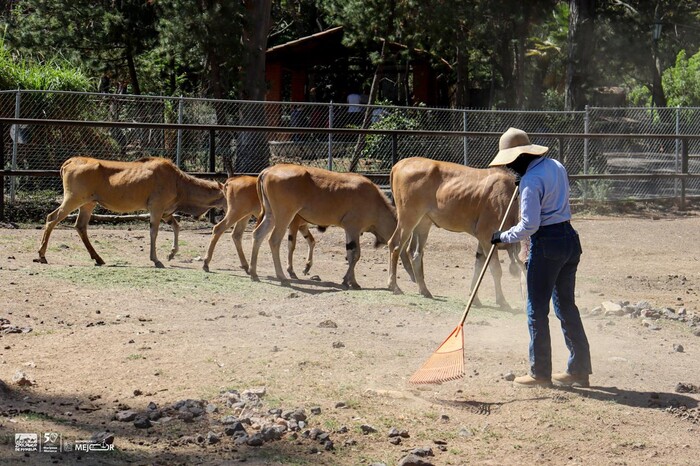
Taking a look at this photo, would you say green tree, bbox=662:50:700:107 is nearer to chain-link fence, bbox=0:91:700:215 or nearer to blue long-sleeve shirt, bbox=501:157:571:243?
chain-link fence, bbox=0:91:700:215

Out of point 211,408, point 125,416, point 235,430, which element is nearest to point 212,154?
point 211,408

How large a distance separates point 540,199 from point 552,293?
2.76 ft

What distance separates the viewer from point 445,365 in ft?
25.2

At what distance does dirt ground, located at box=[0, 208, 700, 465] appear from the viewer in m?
6.45

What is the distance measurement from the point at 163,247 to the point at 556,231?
929 cm

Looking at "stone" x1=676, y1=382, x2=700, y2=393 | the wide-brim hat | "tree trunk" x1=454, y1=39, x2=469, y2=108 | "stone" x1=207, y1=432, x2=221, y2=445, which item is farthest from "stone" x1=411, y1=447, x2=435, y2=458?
"tree trunk" x1=454, y1=39, x2=469, y2=108

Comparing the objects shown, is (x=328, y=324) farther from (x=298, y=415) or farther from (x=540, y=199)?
(x=540, y=199)

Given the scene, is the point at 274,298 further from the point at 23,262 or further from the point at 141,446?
the point at 141,446

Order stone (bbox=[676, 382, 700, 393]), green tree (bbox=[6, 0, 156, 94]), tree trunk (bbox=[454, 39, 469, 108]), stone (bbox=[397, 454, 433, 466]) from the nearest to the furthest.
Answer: stone (bbox=[397, 454, 433, 466]) → stone (bbox=[676, 382, 700, 393]) → green tree (bbox=[6, 0, 156, 94]) → tree trunk (bbox=[454, 39, 469, 108])

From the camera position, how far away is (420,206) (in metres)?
12.3

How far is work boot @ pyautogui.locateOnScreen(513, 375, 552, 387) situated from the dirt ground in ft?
0.24

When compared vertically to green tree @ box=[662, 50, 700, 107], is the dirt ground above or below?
below

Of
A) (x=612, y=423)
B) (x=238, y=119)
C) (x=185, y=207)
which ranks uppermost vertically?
(x=238, y=119)

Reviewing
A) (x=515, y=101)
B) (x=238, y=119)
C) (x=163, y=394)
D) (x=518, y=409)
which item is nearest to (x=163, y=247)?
(x=238, y=119)
